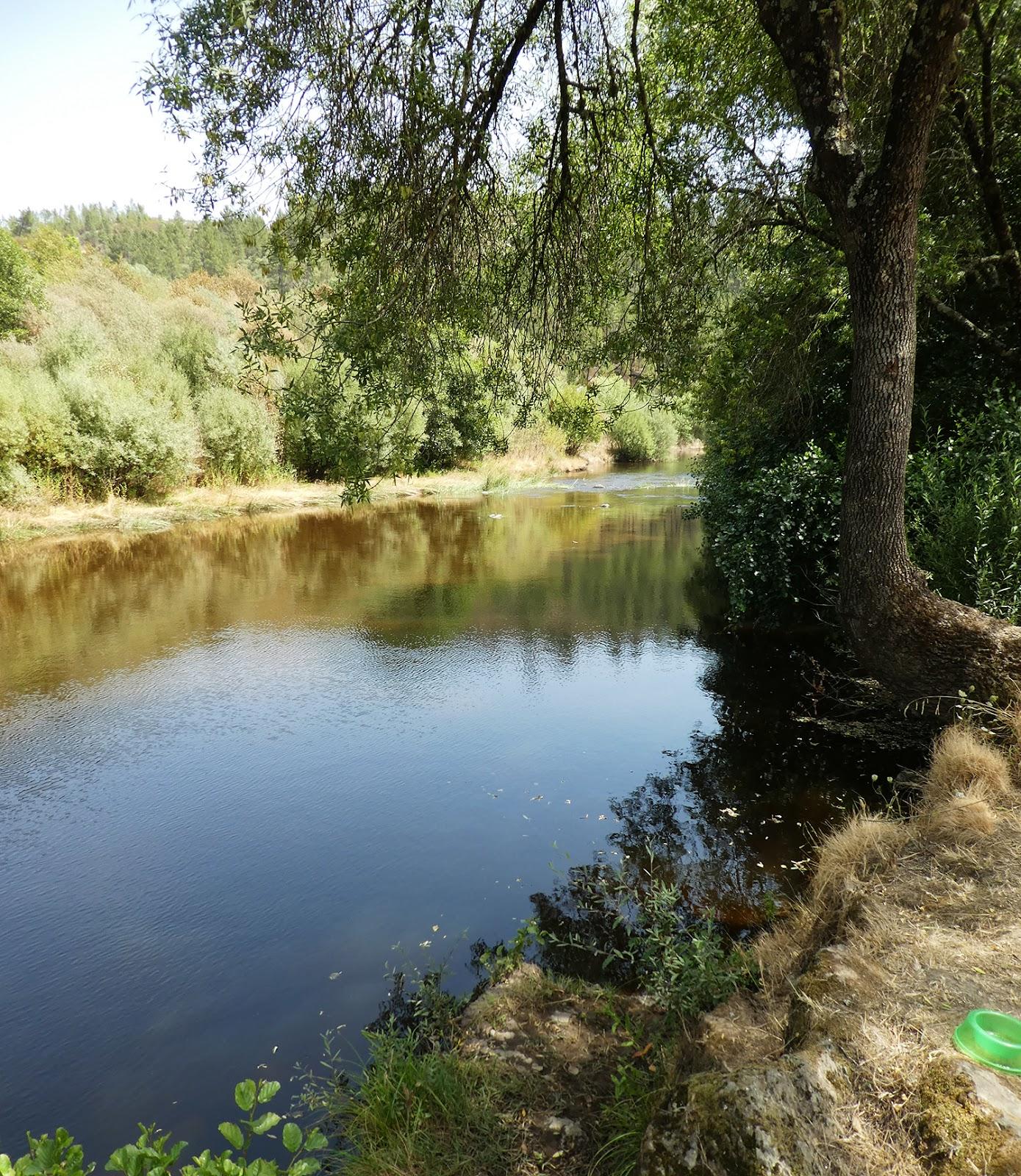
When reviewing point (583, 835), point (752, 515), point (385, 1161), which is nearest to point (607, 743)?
point (583, 835)

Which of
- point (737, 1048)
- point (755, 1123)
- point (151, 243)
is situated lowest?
point (737, 1048)

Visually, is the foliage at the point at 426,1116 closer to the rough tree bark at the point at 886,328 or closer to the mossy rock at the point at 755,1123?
the mossy rock at the point at 755,1123

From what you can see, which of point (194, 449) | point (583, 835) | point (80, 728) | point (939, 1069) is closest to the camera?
point (939, 1069)

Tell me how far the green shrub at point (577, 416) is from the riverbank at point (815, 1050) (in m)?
4.04

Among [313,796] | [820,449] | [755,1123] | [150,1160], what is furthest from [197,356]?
[755,1123]

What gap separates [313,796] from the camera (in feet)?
21.0

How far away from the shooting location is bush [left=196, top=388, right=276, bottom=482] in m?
24.3

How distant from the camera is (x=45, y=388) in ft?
64.6

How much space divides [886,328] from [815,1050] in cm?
375

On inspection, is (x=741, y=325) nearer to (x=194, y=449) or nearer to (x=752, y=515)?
(x=752, y=515)

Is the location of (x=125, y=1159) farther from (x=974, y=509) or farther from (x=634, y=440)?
(x=634, y=440)

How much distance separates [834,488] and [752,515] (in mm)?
1156

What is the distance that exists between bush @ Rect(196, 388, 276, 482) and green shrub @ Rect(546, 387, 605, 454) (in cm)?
2036

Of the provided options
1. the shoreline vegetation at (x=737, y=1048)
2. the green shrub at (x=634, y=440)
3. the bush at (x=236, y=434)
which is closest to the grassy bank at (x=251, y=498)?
the bush at (x=236, y=434)
